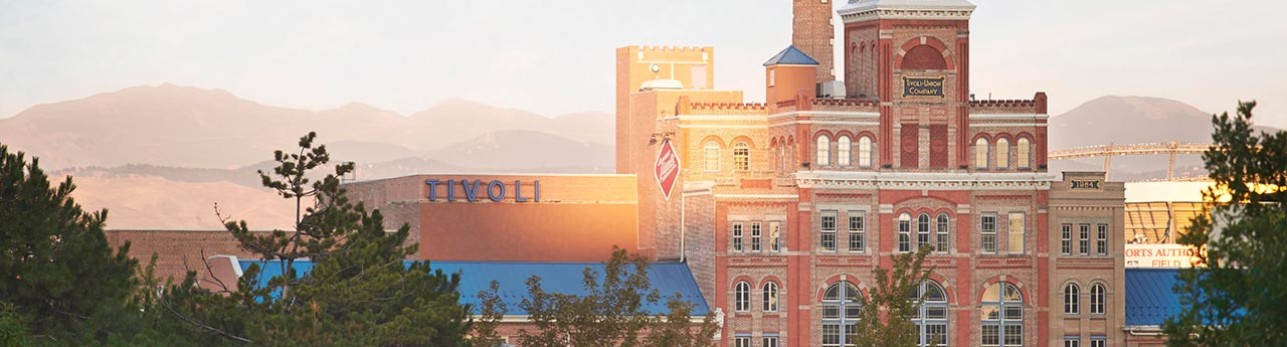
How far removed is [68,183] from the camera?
86.2 m

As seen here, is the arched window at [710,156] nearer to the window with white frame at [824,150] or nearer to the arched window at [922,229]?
the window with white frame at [824,150]

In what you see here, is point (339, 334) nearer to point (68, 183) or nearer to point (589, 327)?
point (68, 183)

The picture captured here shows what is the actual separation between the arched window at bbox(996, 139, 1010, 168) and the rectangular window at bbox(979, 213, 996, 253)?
242 centimetres

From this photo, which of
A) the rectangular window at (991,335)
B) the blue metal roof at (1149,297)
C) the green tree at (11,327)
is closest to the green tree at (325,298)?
the green tree at (11,327)

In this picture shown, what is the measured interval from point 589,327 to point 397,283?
21840mm

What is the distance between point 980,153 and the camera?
415 feet

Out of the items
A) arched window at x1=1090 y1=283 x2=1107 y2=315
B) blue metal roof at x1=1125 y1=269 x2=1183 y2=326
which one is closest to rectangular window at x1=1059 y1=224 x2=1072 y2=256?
arched window at x1=1090 y1=283 x2=1107 y2=315

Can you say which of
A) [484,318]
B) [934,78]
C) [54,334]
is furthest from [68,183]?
[934,78]

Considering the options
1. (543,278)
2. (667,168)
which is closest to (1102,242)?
(667,168)

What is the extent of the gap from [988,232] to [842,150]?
25.6 feet

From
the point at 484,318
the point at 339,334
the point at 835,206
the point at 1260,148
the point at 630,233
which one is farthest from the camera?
the point at 630,233

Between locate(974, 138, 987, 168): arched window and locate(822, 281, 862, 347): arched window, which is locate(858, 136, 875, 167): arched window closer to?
locate(974, 138, 987, 168): arched window

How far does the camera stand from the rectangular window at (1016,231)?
125688 millimetres

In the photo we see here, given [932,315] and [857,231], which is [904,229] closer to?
[857,231]
